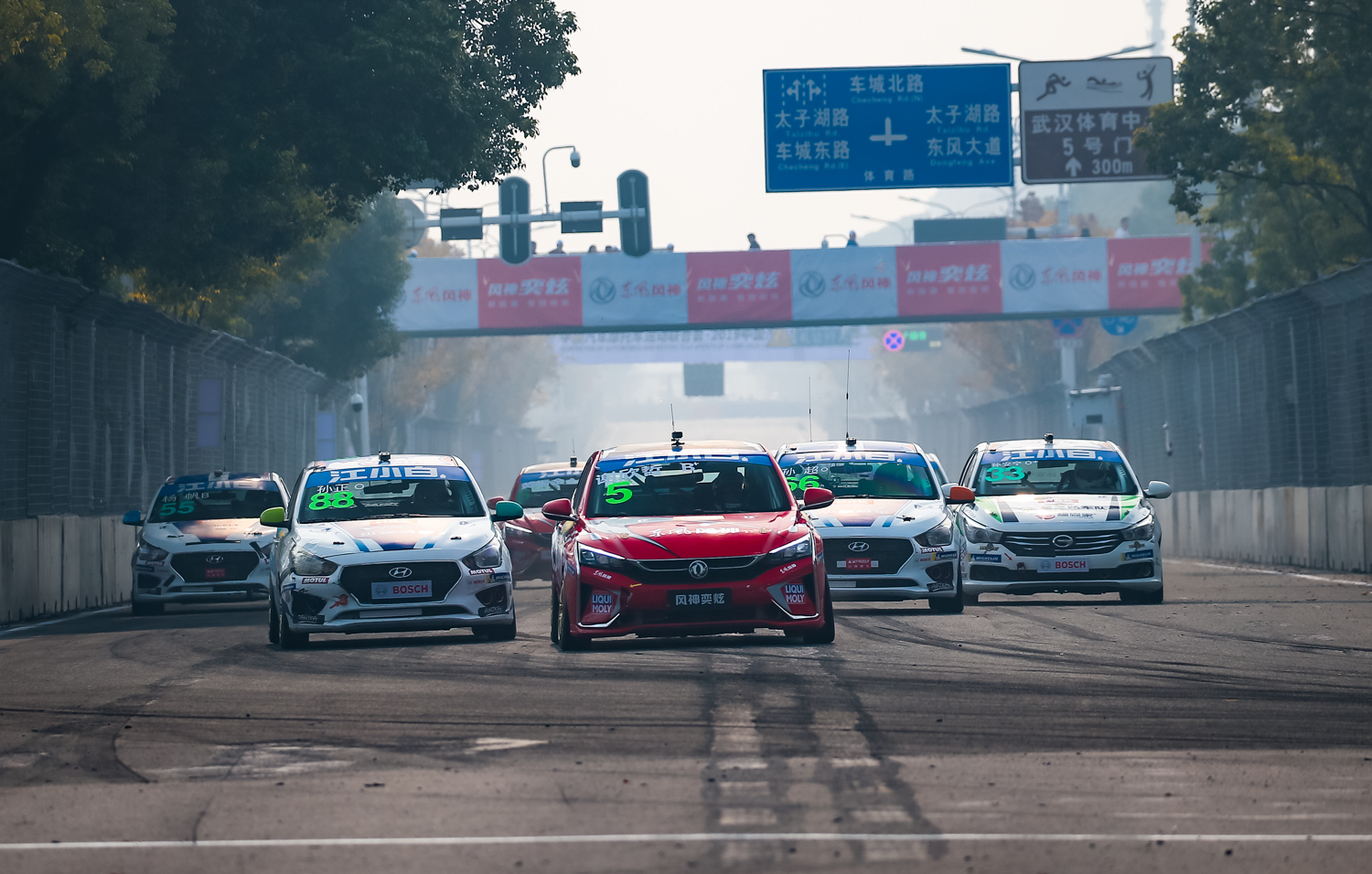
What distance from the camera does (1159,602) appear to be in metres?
19.0

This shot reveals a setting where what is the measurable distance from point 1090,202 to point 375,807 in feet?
539

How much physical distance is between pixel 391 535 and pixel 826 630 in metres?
3.43

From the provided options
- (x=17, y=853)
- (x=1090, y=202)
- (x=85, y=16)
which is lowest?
(x=17, y=853)

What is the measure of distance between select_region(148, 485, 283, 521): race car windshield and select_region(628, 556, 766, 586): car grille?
1007 cm

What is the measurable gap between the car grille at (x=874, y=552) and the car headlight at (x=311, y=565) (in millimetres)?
4620

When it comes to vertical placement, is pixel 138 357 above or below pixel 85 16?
below

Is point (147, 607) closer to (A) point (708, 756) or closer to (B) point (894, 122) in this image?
(A) point (708, 756)

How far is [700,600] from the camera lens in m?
13.3

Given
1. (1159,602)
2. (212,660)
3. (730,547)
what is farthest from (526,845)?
(1159,602)

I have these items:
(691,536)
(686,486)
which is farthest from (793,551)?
(686,486)

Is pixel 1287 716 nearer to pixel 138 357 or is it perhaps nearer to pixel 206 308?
pixel 138 357

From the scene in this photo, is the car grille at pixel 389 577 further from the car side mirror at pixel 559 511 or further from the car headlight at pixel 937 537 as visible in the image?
the car headlight at pixel 937 537

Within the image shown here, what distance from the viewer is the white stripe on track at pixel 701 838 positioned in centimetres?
673

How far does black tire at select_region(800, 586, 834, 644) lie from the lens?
13.7 metres
